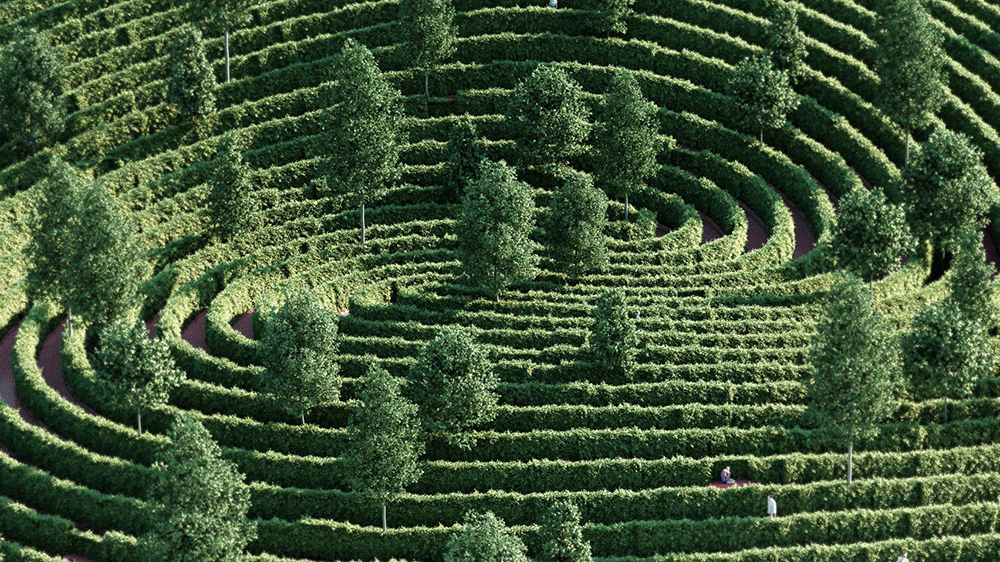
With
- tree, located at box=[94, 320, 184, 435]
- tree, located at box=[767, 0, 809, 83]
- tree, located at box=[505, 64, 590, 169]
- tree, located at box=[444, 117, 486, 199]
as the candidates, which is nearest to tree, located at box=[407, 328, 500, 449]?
tree, located at box=[94, 320, 184, 435]

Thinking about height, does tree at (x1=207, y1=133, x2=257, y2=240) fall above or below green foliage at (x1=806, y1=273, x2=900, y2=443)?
above

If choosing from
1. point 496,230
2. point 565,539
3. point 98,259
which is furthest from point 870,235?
point 98,259

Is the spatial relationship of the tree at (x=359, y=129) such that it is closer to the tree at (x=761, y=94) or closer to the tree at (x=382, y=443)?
the tree at (x=382, y=443)

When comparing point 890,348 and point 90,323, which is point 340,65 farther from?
point 890,348

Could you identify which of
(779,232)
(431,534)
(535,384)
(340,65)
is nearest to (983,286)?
(779,232)

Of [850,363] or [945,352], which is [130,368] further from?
[945,352]

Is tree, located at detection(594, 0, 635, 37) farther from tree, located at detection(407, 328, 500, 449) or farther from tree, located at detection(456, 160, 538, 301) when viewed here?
tree, located at detection(407, 328, 500, 449)
